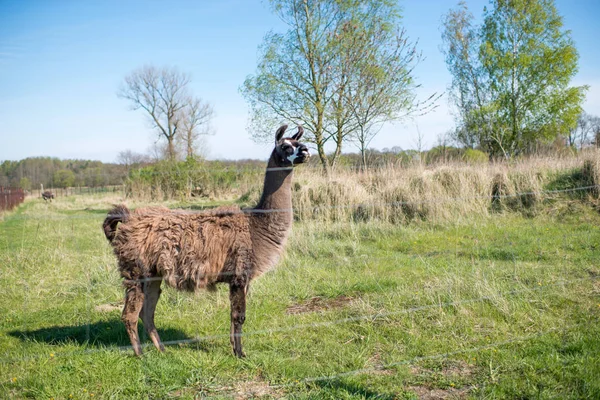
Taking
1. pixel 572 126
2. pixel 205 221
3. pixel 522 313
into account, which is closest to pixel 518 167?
pixel 522 313

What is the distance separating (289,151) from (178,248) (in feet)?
4.83

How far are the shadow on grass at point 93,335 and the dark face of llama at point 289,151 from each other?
85.7 inches

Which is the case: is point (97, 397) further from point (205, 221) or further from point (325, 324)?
point (325, 324)

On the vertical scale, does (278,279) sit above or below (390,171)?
below

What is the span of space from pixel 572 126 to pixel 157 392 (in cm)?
2923

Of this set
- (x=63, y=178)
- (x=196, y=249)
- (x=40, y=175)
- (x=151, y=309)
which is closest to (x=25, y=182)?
(x=40, y=175)

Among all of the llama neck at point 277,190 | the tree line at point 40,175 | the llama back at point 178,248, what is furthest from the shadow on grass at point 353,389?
the tree line at point 40,175

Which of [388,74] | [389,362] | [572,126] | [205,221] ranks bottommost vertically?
[389,362]

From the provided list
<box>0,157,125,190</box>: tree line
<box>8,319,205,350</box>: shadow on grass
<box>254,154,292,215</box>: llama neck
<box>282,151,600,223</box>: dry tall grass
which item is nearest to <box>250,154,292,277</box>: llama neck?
<box>254,154,292,215</box>: llama neck

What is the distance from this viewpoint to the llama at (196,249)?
13.1ft

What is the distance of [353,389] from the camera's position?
11.3 feet

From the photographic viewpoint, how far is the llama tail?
13.4 feet

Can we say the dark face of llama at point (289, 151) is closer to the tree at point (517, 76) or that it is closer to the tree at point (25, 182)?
the tree at point (25, 182)

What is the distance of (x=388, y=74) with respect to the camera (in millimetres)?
18219
